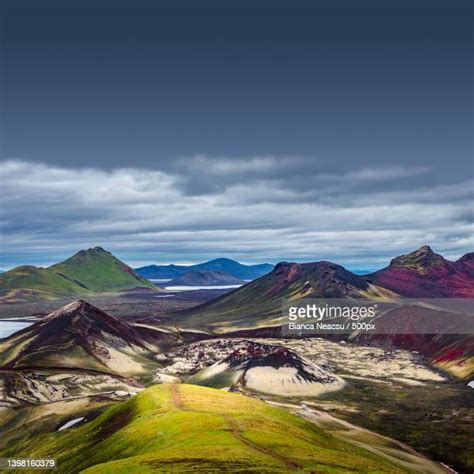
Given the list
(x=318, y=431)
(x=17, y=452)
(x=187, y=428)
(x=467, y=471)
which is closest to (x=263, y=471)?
(x=187, y=428)

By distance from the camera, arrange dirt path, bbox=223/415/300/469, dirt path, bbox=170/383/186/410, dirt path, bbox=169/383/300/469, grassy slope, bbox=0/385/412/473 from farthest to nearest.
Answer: dirt path, bbox=170/383/186/410
dirt path, bbox=169/383/300/469
dirt path, bbox=223/415/300/469
grassy slope, bbox=0/385/412/473

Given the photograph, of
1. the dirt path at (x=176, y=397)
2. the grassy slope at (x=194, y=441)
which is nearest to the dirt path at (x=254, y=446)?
the grassy slope at (x=194, y=441)

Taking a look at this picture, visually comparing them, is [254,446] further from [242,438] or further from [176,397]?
[176,397]

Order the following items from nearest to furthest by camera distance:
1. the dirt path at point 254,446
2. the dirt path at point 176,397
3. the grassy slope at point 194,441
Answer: the grassy slope at point 194,441 → the dirt path at point 254,446 → the dirt path at point 176,397

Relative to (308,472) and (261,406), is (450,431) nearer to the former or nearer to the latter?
(261,406)

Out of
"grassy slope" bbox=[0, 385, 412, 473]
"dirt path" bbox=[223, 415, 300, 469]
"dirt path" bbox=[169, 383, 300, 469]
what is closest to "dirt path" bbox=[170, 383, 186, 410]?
"dirt path" bbox=[169, 383, 300, 469]

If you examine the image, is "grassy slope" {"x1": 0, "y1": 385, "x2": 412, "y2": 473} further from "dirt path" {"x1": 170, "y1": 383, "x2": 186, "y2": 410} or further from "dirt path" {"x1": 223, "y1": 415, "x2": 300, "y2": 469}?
"dirt path" {"x1": 170, "y1": 383, "x2": 186, "y2": 410}

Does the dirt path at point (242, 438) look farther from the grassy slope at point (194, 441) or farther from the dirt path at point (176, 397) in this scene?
the grassy slope at point (194, 441)

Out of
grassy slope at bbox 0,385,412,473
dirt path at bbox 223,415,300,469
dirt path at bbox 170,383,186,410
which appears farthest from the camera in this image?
dirt path at bbox 170,383,186,410
